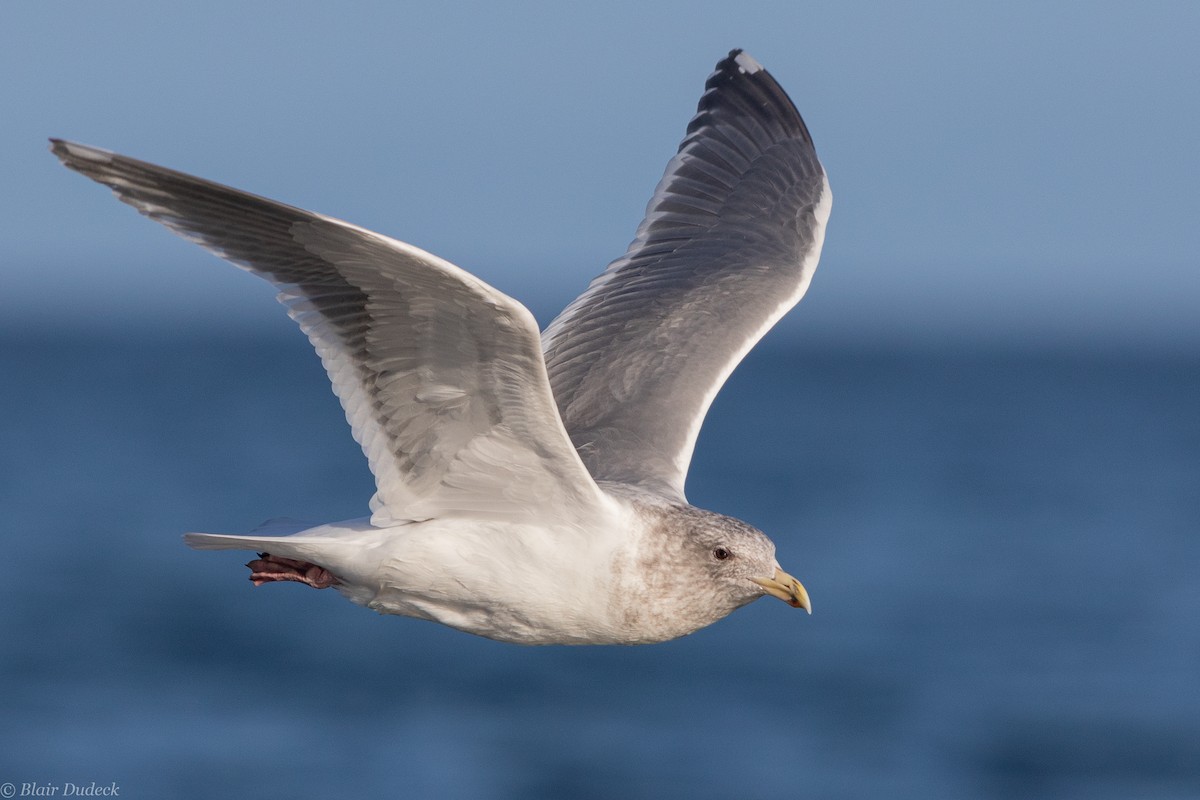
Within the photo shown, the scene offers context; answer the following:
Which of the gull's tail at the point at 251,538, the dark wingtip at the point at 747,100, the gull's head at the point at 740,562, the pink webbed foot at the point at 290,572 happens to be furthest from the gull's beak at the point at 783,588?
the dark wingtip at the point at 747,100

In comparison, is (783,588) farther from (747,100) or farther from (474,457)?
(747,100)

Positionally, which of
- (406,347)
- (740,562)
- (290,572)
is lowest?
(290,572)

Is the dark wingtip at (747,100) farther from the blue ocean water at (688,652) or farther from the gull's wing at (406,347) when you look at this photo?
the blue ocean water at (688,652)

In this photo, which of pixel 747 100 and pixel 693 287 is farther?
pixel 747 100

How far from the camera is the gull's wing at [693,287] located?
9648 millimetres

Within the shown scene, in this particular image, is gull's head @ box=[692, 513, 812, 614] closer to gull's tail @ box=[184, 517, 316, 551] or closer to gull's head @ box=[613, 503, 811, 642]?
gull's head @ box=[613, 503, 811, 642]

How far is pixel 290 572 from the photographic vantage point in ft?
28.1

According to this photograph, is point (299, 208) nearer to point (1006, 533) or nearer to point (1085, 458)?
point (1006, 533)

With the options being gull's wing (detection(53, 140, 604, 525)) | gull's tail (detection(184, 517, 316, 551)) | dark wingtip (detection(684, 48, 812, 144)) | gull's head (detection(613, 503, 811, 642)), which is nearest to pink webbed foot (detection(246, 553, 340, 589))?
gull's tail (detection(184, 517, 316, 551))

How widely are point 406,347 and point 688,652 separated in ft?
87.5

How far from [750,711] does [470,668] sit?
239 inches

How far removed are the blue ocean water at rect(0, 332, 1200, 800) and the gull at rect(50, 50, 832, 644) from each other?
1622 cm

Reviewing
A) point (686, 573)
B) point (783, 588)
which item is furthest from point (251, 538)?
point (783, 588)

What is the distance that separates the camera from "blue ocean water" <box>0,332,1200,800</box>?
1073 inches
